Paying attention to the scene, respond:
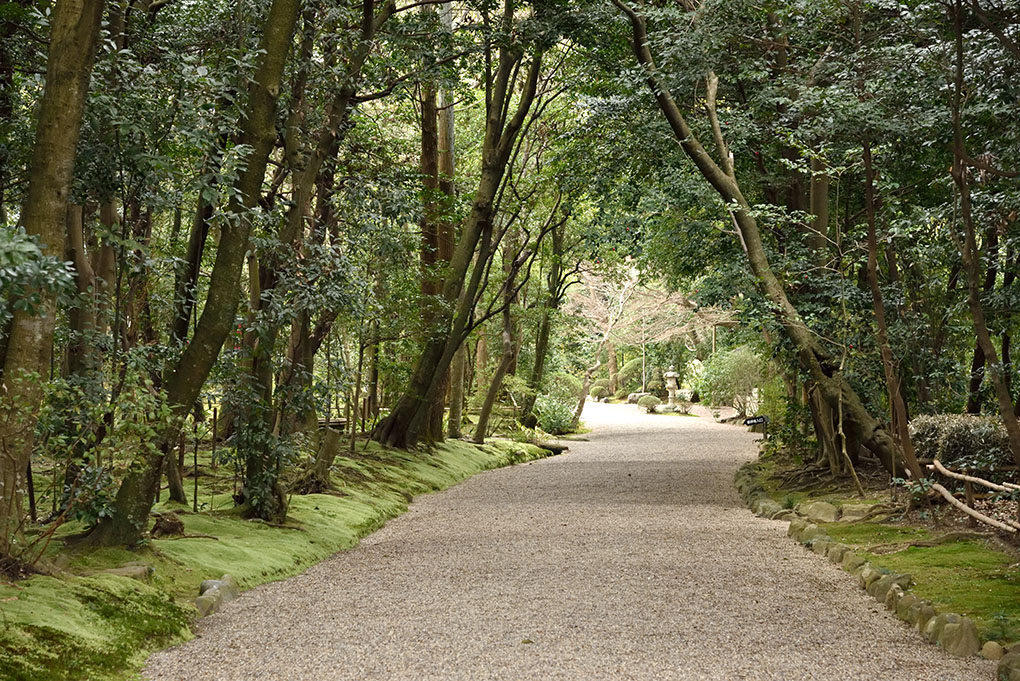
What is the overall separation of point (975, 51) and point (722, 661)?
169 inches

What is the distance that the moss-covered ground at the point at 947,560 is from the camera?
4.84m

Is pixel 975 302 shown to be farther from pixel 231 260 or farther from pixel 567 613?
pixel 231 260

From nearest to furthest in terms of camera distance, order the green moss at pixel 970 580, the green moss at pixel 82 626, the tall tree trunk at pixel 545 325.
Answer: the green moss at pixel 82 626
the green moss at pixel 970 580
the tall tree trunk at pixel 545 325

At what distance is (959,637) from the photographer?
14.7ft

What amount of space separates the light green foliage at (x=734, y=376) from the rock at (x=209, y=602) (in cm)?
1911

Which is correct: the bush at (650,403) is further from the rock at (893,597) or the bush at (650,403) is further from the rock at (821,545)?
the rock at (893,597)

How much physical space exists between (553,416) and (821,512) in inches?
573

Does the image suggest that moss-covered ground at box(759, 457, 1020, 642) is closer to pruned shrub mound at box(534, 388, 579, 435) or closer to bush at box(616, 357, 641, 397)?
pruned shrub mound at box(534, 388, 579, 435)

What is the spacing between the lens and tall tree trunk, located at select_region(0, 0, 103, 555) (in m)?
4.47

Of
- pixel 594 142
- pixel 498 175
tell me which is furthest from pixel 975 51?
pixel 498 175

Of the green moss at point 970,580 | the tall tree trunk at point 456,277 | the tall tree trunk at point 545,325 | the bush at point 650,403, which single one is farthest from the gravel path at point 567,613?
the bush at point 650,403

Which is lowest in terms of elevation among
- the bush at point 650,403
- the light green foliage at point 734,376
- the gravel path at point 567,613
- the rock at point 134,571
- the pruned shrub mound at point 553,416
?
the gravel path at point 567,613

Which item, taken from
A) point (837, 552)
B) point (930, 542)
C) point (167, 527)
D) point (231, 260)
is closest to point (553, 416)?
point (837, 552)

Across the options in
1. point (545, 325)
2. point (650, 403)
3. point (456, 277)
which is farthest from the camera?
point (650, 403)
